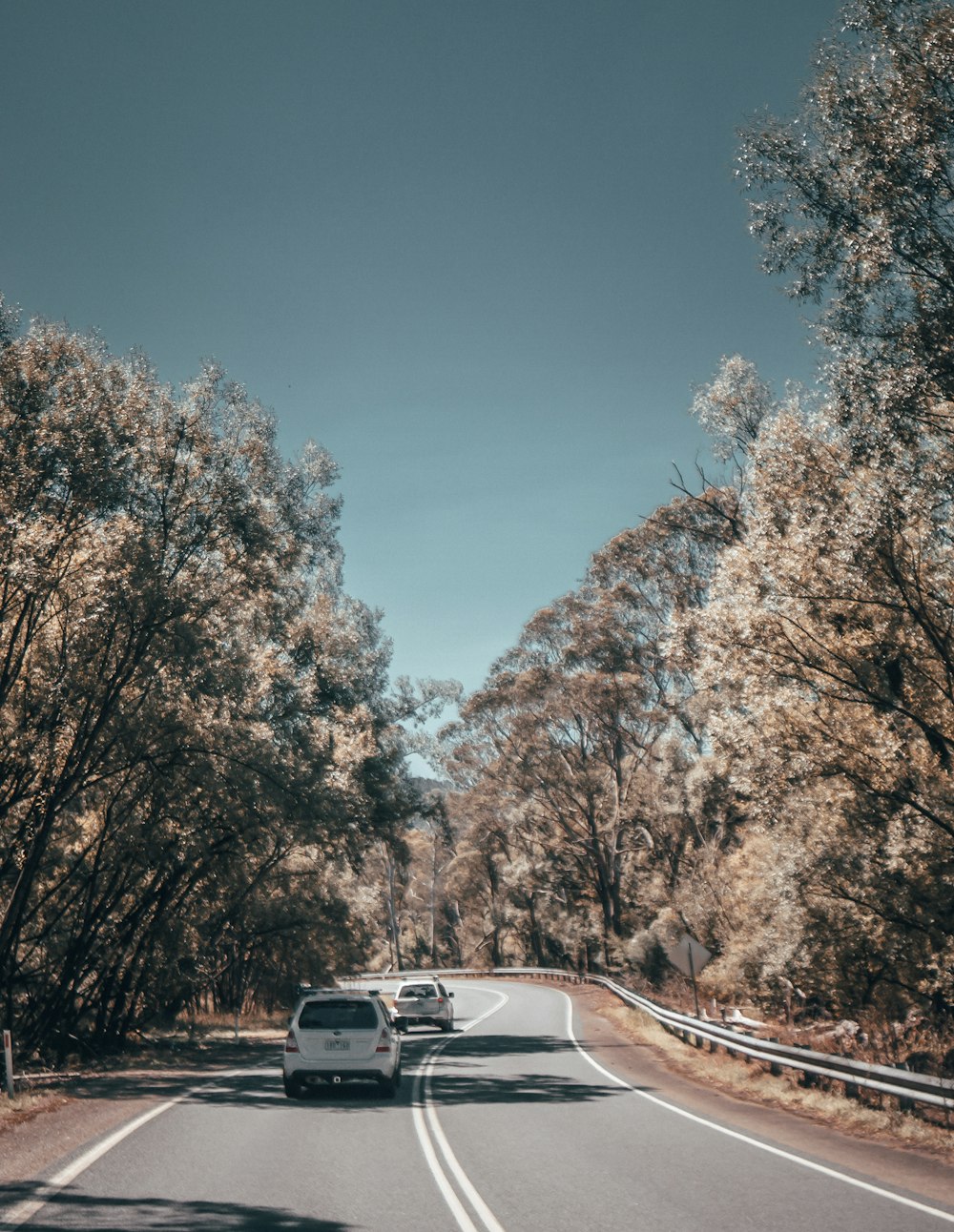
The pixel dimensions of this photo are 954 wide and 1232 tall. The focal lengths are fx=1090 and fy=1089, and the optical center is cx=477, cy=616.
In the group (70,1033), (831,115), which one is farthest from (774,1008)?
(831,115)

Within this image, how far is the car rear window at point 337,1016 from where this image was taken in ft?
49.6

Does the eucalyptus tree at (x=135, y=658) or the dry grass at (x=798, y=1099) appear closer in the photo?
the dry grass at (x=798, y=1099)

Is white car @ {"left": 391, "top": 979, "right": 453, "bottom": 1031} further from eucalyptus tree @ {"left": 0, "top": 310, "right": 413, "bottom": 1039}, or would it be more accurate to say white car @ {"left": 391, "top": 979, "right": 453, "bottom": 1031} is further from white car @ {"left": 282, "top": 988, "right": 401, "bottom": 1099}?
white car @ {"left": 282, "top": 988, "right": 401, "bottom": 1099}

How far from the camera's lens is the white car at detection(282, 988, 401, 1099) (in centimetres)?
1498

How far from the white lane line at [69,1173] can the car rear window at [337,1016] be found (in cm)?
204

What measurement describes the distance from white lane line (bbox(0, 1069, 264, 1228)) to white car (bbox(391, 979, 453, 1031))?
731 inches

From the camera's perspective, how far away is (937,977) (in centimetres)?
2047

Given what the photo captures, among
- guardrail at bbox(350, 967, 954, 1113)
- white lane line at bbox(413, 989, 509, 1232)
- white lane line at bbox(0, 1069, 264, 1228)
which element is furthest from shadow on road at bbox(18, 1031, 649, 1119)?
guardrail at bbox(350, 967, 954, 1113)

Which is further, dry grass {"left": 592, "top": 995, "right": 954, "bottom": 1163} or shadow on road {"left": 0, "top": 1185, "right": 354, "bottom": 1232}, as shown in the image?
dry grass {"left": 592, "top": 995, "right": 954, "bottom": 1163}

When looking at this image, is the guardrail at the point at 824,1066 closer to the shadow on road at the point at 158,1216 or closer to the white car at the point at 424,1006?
the white car at the point at 424,1006

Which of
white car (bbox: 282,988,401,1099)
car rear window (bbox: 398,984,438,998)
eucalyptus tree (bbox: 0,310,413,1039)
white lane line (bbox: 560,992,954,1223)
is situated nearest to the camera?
white lane line (bbox: 560,992,954,1223)

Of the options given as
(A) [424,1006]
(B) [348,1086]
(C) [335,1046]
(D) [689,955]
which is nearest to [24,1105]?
(C) [335,1046]

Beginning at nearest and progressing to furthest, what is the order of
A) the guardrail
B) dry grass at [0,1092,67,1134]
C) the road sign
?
the guardrail
dry grass at [0,1092,67,1134]
the road sign

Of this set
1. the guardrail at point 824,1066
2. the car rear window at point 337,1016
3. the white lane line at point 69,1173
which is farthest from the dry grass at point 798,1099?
the white lane line at point 69,1173
